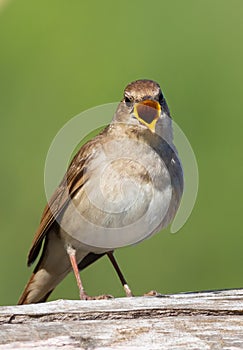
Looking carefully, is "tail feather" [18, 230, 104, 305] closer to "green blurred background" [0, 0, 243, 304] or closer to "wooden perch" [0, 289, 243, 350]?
"green blurred background" [0, 0, 243, 304]

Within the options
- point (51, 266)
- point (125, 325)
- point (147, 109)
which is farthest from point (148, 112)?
point (125, 325)

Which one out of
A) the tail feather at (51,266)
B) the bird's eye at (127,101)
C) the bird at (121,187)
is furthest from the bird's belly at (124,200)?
the tail feather at (51,266)

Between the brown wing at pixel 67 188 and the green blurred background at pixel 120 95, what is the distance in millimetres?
949

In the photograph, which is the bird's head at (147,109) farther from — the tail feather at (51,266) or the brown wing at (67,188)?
the tail feather at (51,266)

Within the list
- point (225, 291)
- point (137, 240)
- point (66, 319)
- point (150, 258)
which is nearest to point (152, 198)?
point (137, 240)

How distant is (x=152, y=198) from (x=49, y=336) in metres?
1.54

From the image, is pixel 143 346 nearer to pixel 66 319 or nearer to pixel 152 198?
pixel 66 319

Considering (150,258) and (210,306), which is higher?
(150,258)

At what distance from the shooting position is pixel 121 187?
5.96 metres

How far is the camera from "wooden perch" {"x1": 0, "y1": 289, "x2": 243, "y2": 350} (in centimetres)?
463

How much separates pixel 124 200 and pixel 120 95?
115 inches

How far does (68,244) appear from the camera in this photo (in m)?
6.54

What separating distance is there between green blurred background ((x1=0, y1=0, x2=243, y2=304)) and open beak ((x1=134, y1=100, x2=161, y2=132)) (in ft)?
4.90

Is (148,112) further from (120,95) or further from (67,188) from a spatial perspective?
(120,95)
